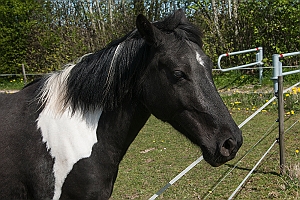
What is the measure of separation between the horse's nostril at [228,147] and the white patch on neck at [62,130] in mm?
900

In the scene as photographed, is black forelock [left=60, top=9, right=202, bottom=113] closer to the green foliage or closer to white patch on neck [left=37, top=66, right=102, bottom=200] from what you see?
white patch on neck [left=37, top=66, right=102, bottom=200]

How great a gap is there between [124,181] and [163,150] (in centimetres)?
155

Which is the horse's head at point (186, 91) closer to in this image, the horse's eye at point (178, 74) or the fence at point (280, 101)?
the horse's eye at point (178, 74)

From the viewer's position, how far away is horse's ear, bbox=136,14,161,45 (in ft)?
7.54

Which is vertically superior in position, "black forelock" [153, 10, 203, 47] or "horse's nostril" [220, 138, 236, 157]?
"black forelock" [153, 10, 203, 47]

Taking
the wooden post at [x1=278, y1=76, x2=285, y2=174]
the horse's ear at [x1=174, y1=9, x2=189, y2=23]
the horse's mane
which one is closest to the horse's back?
the horse's mane

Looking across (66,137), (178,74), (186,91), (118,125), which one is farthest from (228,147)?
(66,137)

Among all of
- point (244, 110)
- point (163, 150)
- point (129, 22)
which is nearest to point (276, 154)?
point (163, 150)

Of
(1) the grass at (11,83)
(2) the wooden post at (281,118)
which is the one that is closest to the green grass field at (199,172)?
(2) the wooden post at (281,118)

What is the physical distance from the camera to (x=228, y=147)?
2291 mm

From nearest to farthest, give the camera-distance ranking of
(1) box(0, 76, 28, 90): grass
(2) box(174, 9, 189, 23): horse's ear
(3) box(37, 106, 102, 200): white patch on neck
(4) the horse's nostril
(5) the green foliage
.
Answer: (4) the horse's nostril, (3) box(37, 106, 102, 200): white patch on neck, (2) box(174, 9, 189, 23): horse's ear, (5) the green foliage, (1) box(0, 76, 28, 90): grass

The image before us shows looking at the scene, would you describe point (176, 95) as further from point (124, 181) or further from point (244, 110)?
point (244, 110)

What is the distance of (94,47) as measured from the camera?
14.9 metres

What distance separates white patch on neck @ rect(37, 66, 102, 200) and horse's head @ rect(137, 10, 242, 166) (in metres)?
0.49
